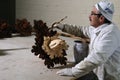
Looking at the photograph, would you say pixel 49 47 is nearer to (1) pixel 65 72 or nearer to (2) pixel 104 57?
(1) pixel 65 72

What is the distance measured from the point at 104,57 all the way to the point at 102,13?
0.27 meters

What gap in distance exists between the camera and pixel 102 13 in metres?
1.37

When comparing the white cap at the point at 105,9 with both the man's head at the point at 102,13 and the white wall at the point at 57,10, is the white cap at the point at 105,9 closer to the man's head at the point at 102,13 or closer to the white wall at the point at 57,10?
the man's head at the point at 102,13

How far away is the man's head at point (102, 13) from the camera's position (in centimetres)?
136

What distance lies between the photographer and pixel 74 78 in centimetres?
130

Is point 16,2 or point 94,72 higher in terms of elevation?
point 16,2

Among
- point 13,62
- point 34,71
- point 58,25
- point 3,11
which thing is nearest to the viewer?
point 34,71

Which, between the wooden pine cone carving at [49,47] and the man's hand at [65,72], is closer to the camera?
the man's hand at [65,72]

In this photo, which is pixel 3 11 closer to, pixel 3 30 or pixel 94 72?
pixel 3 30

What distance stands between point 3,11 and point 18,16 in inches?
10.4

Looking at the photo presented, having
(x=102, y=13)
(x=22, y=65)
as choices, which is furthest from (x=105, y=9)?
(x=22, y=65)

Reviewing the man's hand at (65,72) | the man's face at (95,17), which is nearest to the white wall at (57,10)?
the man's face at (95,17)

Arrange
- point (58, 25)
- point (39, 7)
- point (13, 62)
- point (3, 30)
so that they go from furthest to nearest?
point (39, 7) → point (3, 30) → point (58, 25) → point (13, 62)

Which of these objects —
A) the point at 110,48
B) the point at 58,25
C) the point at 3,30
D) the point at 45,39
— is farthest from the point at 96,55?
the point at 3,30
